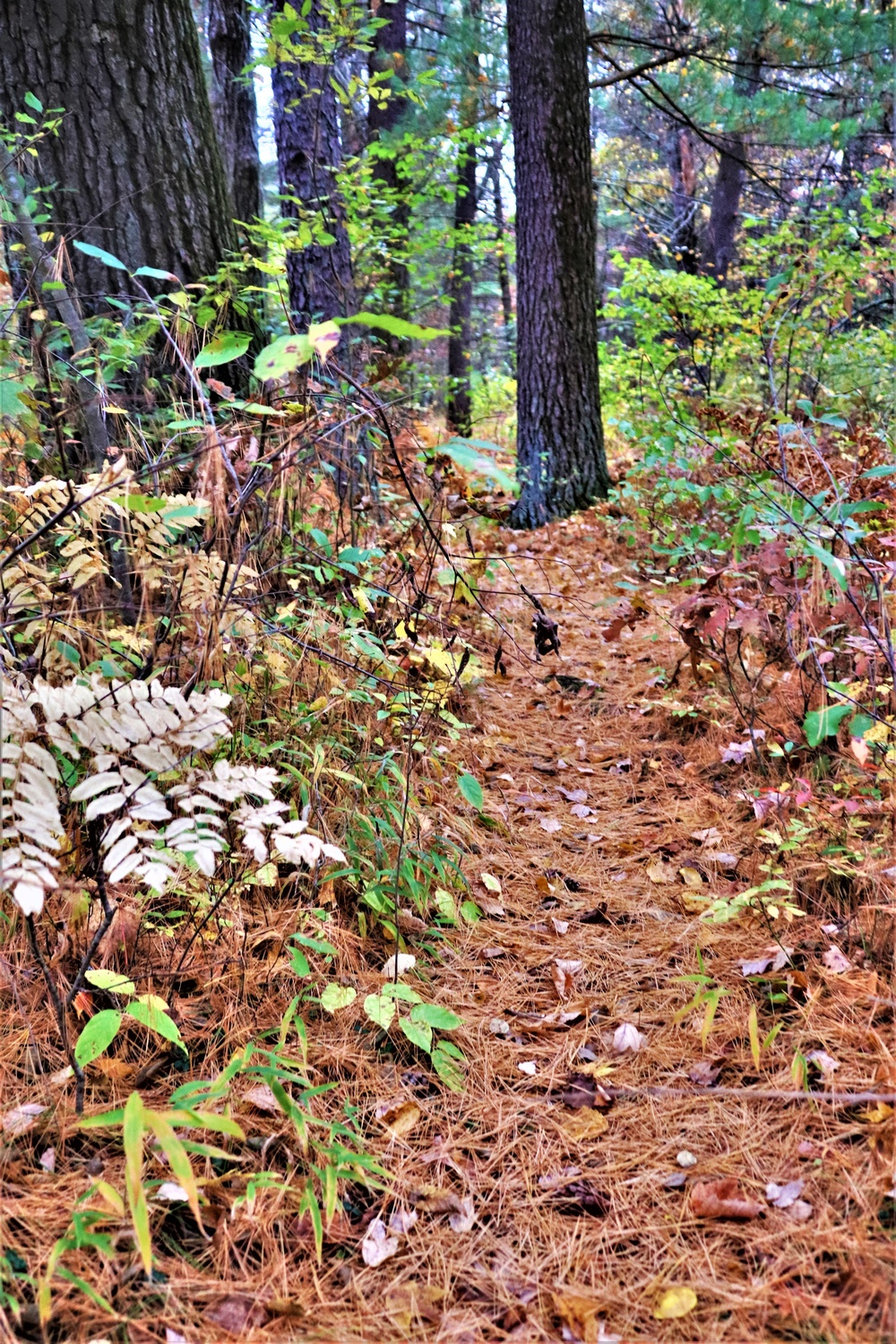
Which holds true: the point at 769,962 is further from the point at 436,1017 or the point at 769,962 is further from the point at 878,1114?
the point at 436,1017

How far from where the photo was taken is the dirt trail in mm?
1344

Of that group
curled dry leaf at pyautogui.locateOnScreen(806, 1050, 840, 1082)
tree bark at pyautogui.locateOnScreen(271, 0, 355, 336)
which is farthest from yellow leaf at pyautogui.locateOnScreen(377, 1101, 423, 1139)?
tree bark at pyautogui.locateOnScreen(271, 0, 355, 336)

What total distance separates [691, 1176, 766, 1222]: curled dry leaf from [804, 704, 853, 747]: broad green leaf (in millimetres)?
1280

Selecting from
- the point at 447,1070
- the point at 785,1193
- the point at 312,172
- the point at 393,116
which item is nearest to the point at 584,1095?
the point at 447,1070

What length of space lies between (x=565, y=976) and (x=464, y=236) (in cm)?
857

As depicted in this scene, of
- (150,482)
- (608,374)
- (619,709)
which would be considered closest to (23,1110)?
(150,482)

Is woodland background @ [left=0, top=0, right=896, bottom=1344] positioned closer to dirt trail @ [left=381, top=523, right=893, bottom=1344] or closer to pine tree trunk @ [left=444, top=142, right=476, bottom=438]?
dirt trail @ [left=381, top=523, right=893, bottom=1344]

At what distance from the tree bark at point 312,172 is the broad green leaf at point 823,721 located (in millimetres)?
3035

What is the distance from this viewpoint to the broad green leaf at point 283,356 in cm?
118

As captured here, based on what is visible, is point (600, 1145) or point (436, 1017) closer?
point (600, 1145)

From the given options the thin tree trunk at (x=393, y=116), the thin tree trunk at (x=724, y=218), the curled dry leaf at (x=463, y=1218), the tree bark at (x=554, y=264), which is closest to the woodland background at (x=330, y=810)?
the curled dry leaf at (x=463, y=1218)

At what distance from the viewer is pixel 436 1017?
192cm

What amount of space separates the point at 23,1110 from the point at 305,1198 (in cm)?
57

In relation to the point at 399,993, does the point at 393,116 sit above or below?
above
